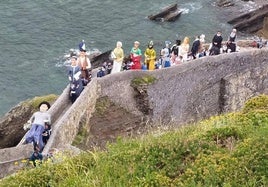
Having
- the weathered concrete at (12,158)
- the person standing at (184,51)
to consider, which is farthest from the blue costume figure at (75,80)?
the person standing at (184,51)

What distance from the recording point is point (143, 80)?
24.3 m

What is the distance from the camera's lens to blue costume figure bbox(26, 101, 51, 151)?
19281mm

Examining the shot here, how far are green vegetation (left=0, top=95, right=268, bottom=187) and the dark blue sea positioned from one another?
26395 millimetres

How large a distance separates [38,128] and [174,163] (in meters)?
7.73

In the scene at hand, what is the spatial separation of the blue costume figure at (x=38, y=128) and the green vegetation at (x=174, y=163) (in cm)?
502

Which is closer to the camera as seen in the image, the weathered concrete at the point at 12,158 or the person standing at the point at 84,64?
the weathered concrete at the point at 12,158

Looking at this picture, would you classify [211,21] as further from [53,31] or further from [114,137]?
[114,137]

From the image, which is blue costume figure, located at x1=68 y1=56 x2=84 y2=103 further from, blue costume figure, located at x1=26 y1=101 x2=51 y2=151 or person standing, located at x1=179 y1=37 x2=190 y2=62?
person standing, located at x1=179 y1=37 x2=190 y2=62

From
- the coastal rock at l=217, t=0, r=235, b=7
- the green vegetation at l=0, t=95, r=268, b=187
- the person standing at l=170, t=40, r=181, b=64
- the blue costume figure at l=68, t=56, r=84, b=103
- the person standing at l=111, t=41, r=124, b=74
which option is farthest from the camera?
the coastal rock at l=217, t=0, r=235, b=7

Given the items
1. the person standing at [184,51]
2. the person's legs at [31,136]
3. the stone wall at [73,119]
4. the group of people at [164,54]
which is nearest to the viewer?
the person's legs at [31,136]

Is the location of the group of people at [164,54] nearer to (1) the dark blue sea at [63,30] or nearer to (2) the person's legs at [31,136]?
(2) the person's legs at [31,136]

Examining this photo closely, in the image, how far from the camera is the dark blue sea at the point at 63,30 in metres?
41.9

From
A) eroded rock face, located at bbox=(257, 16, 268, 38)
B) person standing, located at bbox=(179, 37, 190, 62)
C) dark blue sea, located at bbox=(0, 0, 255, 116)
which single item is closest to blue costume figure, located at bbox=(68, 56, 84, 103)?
person standing, located at bbox=(179, 37, 190, 62)

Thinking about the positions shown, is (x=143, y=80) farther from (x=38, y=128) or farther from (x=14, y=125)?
(x=14, y=125)
